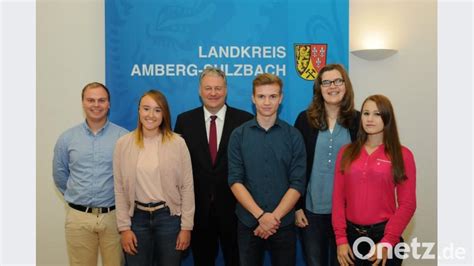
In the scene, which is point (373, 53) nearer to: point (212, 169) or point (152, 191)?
point (212, 169)

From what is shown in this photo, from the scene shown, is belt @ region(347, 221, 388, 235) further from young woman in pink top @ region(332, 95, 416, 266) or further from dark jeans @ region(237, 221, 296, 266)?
dark jeans @ region(237, 221, 296, 266)

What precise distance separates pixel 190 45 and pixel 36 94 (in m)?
1.63

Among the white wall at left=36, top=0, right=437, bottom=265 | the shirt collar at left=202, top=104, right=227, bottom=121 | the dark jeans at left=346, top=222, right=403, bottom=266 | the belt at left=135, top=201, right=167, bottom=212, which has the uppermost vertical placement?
the white wall at left=36, top=0, right=437, bottom=265

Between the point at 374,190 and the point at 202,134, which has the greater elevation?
the point at 202,134

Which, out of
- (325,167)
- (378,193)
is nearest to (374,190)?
(378,193)

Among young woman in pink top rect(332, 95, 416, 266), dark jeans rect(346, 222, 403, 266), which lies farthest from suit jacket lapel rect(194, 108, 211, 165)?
dark jeans rect(346, 222, 403, 266)

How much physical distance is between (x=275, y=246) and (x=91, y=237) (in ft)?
4.43

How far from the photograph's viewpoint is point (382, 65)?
4148 millimetres

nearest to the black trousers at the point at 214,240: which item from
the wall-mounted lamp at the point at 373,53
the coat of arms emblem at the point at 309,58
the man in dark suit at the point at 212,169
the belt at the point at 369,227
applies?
the man in dark suit at the point at 212,169

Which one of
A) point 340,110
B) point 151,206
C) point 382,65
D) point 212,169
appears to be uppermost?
point 382,65

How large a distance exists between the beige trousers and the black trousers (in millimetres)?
603

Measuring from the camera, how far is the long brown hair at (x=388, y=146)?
2510 millimetres

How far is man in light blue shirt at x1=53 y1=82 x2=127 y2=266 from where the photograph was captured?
9.99ft

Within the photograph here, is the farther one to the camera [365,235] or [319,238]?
[319,238]
